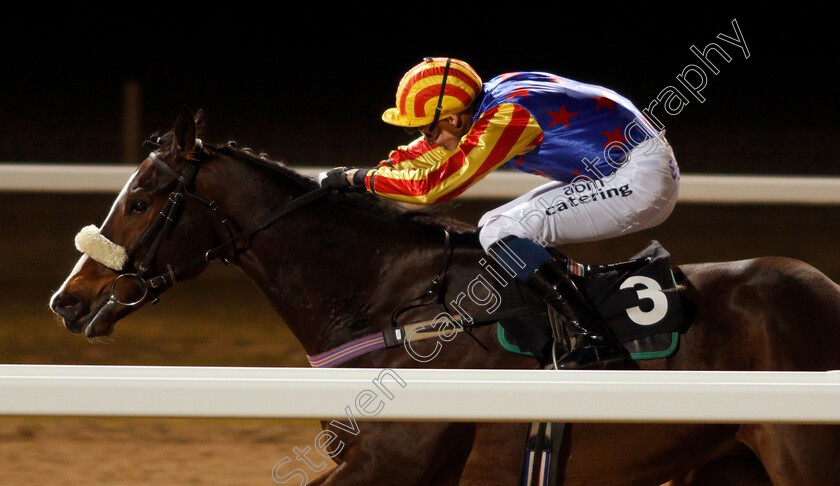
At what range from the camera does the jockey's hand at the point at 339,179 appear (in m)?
2.34

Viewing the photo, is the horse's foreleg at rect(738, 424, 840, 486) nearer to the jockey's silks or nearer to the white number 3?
the white number 3

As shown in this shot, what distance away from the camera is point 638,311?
2.20 meters

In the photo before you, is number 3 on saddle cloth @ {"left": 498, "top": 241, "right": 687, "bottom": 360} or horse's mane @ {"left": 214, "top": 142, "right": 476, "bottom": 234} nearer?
number 3 on saddle cloth @ {"left": 498, "top": 241, "right": 687, "bottom": 360}

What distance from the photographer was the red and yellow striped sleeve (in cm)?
216

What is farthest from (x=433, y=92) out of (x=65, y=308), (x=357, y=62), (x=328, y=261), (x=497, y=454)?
(x=357, y=62)

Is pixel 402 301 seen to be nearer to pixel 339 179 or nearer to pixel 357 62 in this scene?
pixel 339 179

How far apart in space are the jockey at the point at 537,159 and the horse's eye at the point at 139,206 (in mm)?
426

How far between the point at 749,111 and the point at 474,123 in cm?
807

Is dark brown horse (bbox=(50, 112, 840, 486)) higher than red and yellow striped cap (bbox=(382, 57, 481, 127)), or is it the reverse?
red and yellow striped cap (bbox=(382, 57, 481, 127))

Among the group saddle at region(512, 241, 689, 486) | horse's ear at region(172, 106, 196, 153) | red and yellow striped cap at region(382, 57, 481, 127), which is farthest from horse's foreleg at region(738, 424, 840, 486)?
horse's ear at region(172, 106, 196, 153)

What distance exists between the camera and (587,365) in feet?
6.98

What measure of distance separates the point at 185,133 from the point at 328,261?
0.45m

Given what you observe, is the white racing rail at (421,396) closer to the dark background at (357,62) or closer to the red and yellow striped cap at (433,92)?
the red and yellow striped cap at (433,92)

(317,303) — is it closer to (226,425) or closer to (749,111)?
(226,425)
